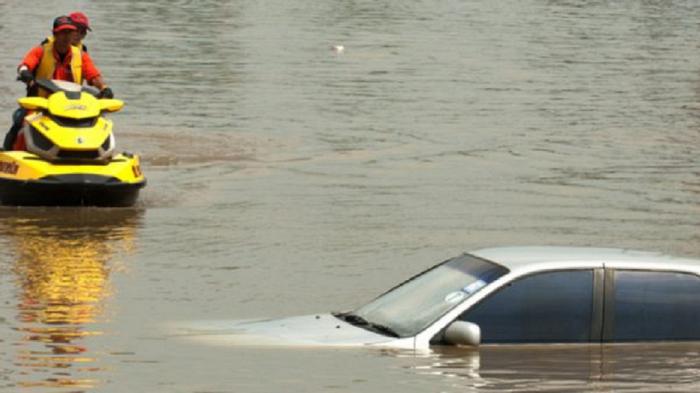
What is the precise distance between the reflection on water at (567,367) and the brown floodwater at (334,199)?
15mm

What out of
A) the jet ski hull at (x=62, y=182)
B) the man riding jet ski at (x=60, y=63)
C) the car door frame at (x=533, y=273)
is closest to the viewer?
the car door frame at (x=533, y=273)

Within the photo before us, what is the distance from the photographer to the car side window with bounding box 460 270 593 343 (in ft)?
37.7

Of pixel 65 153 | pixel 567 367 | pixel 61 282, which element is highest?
pixel 65 153

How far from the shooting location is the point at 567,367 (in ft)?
37.7

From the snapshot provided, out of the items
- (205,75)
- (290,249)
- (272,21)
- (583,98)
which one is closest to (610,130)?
(583,98)

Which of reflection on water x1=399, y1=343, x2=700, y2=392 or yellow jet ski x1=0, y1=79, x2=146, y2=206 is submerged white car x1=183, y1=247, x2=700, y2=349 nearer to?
reflection on water x1=399, y1=343, x2=700, y2=392

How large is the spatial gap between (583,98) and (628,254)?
24.9 metres

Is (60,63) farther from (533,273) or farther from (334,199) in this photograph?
(533,273)

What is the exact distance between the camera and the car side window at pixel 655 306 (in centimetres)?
1165

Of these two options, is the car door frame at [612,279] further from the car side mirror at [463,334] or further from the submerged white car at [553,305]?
the car side mirror at [463,334]

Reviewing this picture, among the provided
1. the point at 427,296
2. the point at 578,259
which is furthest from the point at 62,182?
the point at 578,259

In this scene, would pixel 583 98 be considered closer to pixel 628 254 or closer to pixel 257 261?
pixel 257 261

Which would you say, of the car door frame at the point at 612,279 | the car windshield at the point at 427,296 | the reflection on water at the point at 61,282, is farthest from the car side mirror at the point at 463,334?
the reflection on water at the point at 61,282

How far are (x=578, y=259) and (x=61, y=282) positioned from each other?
6.05 meters
